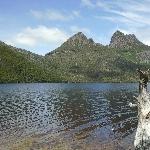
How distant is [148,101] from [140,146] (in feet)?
9.23

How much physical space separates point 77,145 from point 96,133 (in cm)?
1074

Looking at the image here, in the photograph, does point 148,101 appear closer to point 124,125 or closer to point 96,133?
point 96,133

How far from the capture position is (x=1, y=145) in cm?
4350

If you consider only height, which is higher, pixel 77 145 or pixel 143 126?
pixel 143 126

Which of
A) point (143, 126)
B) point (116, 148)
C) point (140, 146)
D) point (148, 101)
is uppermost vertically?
point (148, 101)

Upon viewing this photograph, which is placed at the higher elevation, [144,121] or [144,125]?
[144,121]

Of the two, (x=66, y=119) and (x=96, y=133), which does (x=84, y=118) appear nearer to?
(x=66, y=119)

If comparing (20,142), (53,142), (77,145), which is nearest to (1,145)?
(20,142)

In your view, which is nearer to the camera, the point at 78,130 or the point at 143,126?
the point at 143,126

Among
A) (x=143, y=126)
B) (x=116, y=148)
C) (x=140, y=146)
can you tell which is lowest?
(x=116, y=148)

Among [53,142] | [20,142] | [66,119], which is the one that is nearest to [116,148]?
[53,142]

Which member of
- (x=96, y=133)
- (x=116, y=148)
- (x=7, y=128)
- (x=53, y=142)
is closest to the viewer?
(x=116, y=148)

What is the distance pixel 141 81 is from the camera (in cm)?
2062

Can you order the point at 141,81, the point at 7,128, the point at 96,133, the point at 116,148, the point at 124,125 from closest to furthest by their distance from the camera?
the point at 141,81, the point at 116,148, the point at 96,133, the point at 7,128, the point at 124,125
